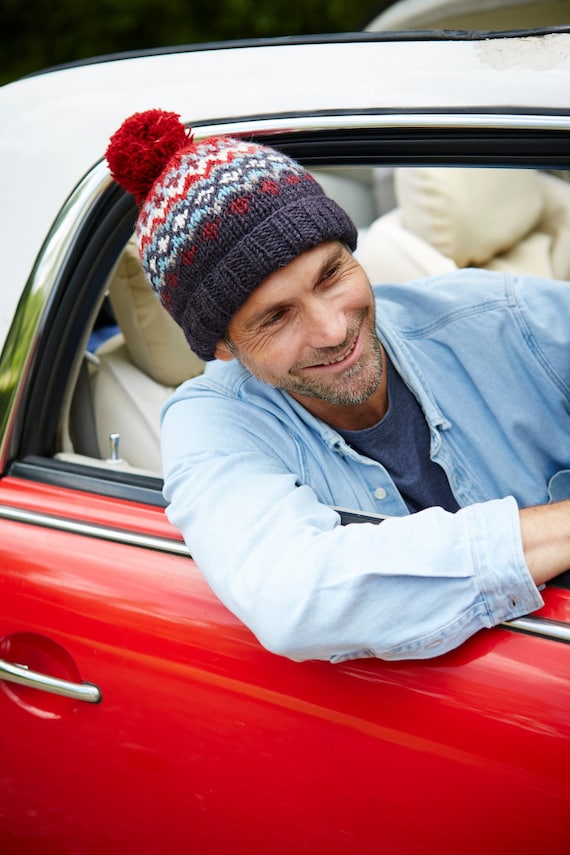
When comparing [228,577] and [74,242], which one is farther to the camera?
[74,242]

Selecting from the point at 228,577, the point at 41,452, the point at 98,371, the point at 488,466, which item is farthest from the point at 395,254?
the point at 228,577

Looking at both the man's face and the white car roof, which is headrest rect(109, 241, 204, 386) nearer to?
the white car roof

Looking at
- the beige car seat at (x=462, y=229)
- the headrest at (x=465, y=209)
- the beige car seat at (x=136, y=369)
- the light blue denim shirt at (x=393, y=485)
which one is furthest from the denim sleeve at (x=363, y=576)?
the headrest at (x=465, y=209)

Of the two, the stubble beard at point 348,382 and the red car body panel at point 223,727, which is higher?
the stubble beard at point 348,382

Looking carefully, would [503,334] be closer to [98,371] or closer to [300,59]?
[300,59]

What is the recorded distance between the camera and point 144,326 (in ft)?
7.43

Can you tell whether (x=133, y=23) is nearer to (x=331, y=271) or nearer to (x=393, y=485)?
(x=331, y=271)

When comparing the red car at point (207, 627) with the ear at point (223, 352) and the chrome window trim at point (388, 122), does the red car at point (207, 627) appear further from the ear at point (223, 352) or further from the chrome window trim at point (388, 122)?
the ear at point (223, 352)

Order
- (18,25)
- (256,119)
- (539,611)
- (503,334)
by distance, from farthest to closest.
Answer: (18,25) → (503,334) → (256,119) → (539,611)

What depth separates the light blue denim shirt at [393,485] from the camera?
1281mm

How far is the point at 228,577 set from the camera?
4.48 feet

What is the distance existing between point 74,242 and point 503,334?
819 mm

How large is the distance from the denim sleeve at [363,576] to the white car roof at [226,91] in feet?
2.08

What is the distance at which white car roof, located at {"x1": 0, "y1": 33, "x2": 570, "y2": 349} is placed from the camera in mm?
1472
